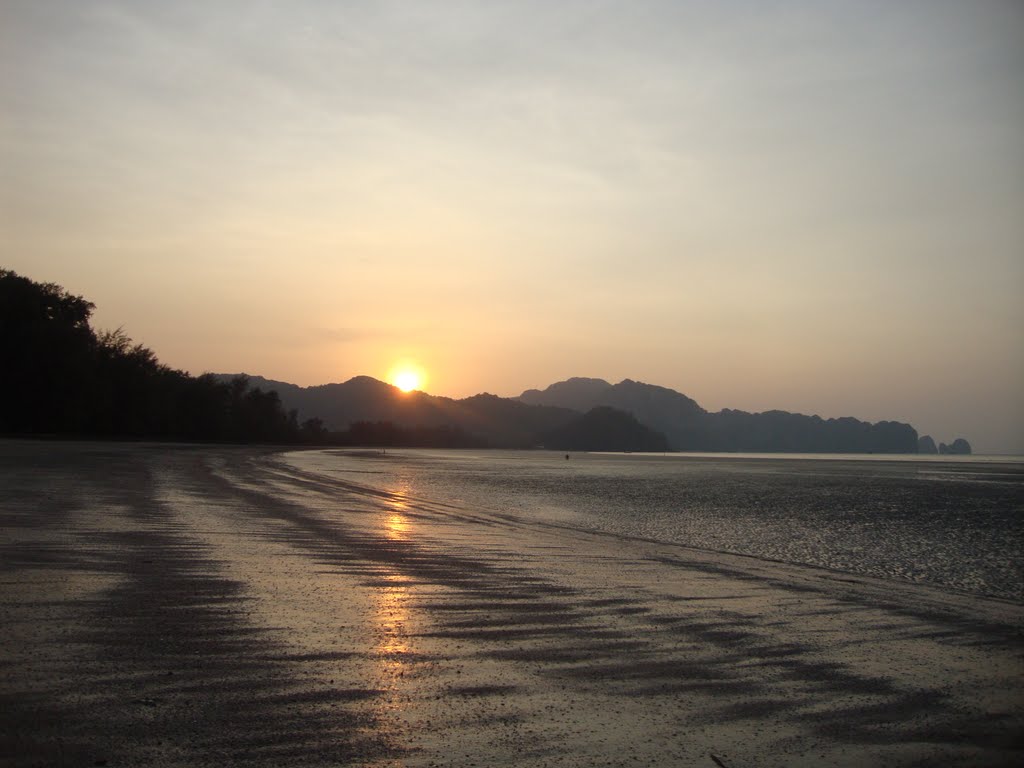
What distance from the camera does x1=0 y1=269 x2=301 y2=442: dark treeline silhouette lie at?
3041 inches

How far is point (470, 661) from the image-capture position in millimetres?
6887

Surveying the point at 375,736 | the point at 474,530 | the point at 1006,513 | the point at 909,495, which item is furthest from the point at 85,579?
the point at 909,495

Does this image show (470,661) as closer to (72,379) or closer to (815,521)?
(815,521)

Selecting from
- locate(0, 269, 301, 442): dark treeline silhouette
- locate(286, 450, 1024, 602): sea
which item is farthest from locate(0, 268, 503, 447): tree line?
locate(286, 450, 1024, 602): sea

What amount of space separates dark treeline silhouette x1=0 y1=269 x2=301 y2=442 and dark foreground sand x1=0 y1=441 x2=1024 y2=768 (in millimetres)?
74232

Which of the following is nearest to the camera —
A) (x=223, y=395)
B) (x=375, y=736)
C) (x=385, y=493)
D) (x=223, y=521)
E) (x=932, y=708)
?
(x=375, y=736)

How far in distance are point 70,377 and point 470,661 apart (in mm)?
84441

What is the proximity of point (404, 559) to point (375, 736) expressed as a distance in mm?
7948

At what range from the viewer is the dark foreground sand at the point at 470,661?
5.02 meters

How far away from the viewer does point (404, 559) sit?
42.4 ft

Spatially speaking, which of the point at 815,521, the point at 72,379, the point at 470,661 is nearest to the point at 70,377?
the point at 72,379

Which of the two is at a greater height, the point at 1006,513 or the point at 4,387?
the point at 4,387

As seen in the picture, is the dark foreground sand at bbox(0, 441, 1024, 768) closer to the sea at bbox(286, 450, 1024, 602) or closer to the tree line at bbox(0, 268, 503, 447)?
the sea at bbox(286, 450, 1024, 602)

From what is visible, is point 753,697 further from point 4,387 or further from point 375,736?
point 4,387
